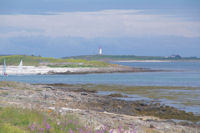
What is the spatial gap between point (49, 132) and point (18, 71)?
75.4 m

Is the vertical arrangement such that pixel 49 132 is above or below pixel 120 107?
above

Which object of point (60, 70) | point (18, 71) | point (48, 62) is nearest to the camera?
point (18, 71)

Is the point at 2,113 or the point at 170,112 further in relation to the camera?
the point at 170,112

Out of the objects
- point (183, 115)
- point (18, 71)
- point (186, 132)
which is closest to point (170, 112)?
point (183, 115)

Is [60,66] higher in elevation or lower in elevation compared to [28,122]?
lower

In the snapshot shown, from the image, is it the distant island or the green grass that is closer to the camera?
the green grass

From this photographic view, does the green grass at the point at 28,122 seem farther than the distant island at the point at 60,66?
No

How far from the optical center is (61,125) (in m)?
10.1

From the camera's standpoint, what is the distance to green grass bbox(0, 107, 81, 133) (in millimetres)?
9305

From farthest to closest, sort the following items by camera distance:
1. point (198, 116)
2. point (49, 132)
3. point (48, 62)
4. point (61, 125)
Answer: point (48, 62) < point (198, 116) < point (61, 125) < point (49, 132)

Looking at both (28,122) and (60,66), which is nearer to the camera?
(28,122)

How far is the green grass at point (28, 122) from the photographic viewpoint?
30.5ft

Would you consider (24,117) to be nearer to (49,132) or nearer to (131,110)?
(49,132)

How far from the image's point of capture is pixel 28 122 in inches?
415
